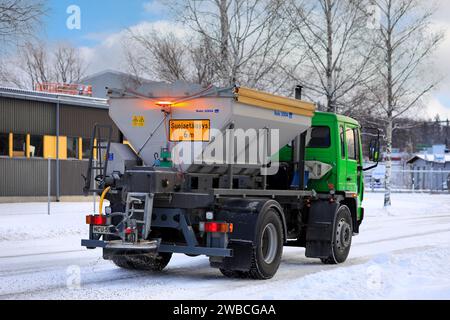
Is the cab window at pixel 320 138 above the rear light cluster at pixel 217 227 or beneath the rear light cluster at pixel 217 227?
above

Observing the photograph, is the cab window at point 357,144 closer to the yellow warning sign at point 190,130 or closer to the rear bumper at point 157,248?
the yellow warning sign at point 190,130

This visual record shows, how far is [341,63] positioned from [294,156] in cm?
1626

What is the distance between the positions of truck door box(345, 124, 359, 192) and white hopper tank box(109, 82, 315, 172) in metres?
2.30

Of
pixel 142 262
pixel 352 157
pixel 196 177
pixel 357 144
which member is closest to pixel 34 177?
pixel 357 144

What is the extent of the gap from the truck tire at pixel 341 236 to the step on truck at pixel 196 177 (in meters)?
0.32

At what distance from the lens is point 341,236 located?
1241 cm

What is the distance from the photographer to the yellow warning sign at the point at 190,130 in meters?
9.92

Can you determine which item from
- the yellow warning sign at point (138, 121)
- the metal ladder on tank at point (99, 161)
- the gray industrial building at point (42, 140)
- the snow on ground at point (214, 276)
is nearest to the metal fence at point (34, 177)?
the gray industrial building at point (42, 140)

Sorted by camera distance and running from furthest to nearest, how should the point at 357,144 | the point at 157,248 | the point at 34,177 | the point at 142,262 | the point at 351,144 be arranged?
the point at 34,177
the point at 357,144
the point at 351,144
the point at 142,262
the point at 157,248

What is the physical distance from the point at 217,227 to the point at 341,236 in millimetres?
3699

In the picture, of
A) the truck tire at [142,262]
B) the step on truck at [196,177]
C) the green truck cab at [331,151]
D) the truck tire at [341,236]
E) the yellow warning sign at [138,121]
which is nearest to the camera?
the step on truck at [196,177]

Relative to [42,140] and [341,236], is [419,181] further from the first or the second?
[341,236]
